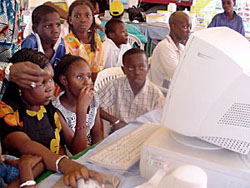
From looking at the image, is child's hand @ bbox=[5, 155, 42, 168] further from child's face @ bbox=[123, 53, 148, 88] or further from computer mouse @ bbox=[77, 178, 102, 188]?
child's face @ bbox=[123, 53, 148, 88]

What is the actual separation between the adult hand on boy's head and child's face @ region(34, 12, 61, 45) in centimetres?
86

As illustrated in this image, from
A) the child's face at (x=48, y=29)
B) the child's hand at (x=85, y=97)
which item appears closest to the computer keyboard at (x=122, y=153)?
the child's hand at (x=85, y=97)

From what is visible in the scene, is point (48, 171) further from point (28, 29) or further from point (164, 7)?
point (164, 7)

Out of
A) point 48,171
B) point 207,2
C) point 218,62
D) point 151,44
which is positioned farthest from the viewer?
point 207,2

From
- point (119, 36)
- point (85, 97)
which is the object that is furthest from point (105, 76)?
point (119, 36)

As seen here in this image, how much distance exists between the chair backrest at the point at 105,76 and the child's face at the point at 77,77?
0.45m

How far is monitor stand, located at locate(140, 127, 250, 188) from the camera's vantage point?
0.75 m

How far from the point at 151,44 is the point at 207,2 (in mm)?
1254

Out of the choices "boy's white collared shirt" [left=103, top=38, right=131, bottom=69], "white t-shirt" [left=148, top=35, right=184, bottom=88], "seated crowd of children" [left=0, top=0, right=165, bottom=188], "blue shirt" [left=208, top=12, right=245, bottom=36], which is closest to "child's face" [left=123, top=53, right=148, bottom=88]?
"seated crowd of children" [left=0, top=0, right=165, bottom=188]

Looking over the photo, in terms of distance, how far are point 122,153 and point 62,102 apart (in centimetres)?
53

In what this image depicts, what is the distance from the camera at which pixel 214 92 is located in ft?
2.57

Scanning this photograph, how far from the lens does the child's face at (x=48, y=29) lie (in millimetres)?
1848

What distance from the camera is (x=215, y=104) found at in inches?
31.1

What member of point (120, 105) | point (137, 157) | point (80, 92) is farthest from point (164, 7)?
point (137, 157)
